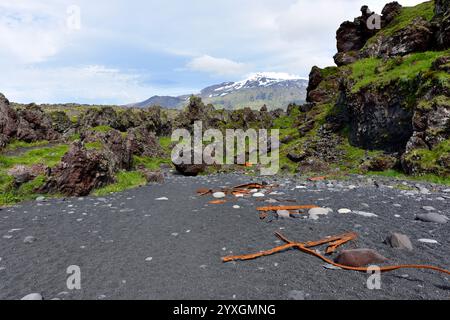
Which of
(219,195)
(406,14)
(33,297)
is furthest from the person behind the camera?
(406,14)

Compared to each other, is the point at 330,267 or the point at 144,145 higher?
the point at 144,145

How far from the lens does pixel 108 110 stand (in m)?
46.8

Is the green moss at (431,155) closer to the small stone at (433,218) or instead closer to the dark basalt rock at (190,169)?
the small stone at (433,218)

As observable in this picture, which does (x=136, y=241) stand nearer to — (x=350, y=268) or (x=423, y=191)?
(x=350, y=268)

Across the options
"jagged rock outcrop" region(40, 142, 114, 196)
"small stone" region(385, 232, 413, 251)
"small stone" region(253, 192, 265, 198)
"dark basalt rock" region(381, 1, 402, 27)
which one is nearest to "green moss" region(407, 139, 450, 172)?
"small stone" region(253, 192, 265, 198)

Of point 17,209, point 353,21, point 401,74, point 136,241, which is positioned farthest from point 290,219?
point 353,21

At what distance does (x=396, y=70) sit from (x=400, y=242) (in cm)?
2122

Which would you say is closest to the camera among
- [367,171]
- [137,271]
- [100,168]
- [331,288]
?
[331,288]

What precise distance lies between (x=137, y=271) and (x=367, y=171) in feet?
57.0

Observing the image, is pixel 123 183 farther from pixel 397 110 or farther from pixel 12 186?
pixel 397 110

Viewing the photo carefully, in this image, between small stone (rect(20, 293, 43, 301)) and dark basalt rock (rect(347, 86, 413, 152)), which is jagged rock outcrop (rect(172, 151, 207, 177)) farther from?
small stone (rect(20, 293, 43, 301))

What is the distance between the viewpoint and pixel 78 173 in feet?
47.4

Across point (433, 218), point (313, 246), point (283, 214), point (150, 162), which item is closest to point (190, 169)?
point (150, 162)

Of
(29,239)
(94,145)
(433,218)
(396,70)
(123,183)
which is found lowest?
(123,183)
